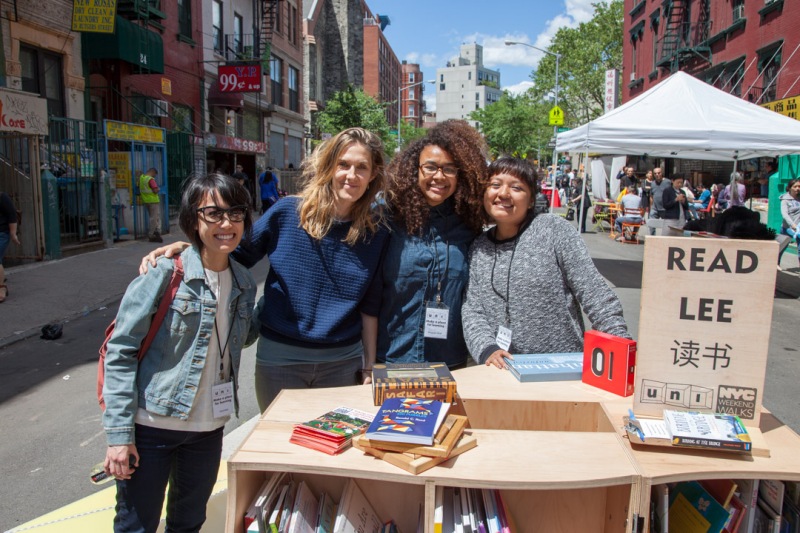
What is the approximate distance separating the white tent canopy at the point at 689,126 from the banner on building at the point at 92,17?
951cm

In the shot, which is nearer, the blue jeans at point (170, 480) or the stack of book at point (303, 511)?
the stack of book at point (303, 511)

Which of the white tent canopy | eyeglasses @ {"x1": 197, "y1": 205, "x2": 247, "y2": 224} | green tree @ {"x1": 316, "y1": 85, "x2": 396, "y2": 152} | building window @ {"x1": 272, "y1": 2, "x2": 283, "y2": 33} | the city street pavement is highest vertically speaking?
building window @ {"x1": 272, "y1": 2, "x2": 283, "y2": 33}

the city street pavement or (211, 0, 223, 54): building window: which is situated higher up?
(211, 0, 223, 54): building window

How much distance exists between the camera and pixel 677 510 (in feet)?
7.04

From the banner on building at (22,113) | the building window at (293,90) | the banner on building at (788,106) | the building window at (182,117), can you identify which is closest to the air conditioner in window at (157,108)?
the building window at (182,117)

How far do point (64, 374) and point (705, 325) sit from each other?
18.7 ft

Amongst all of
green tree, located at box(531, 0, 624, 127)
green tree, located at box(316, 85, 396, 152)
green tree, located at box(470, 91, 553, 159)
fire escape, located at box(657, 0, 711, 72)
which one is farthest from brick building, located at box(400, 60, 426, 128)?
fire escape, located at box(657, 0, 711, 72)

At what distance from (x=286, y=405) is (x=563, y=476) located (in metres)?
1.08

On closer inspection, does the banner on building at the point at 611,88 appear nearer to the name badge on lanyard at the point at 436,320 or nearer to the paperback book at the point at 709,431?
the name badge on lanyard at the point at 436,320

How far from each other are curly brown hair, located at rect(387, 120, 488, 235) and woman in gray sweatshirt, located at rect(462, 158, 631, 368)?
9 cm

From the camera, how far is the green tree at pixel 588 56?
42125 mm

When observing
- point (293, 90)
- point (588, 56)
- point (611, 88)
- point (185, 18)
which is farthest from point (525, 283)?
point (588, 56)

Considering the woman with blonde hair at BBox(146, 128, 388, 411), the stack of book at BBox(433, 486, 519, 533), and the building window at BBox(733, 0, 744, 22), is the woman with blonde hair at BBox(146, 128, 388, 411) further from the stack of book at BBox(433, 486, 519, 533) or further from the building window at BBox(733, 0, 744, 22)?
the building window at BBox(733, 0, 744, 22)

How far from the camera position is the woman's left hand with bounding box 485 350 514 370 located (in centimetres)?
263
